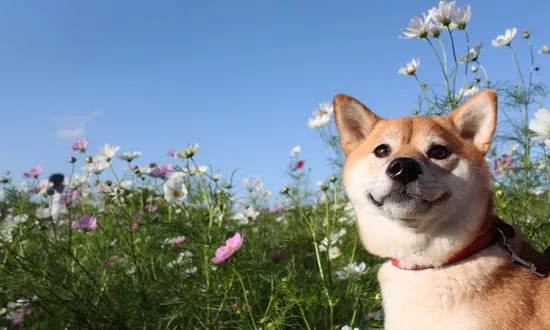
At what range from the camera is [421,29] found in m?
3.70

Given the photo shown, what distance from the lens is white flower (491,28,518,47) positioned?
15.2 feet

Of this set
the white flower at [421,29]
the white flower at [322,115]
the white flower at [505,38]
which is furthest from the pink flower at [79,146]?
the white flower at [505,38]

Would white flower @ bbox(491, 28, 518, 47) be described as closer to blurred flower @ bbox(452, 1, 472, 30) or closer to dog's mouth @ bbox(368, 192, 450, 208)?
blurred flower @ bbox(452, 1, 472, 30)

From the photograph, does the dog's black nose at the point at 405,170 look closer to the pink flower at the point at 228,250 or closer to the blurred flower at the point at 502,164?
the pink flower at the point at 228,250

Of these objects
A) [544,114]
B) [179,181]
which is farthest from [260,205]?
[544,114]

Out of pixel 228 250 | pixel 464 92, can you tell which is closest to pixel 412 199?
pixel 228 250

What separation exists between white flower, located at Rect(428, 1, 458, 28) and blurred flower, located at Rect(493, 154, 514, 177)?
212 centimetres

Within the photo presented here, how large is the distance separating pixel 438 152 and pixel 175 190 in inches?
89.6

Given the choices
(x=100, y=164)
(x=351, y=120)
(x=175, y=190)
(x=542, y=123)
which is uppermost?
(x=100, y=164)

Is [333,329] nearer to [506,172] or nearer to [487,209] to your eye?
[487,209]

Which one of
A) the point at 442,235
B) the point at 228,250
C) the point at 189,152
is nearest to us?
the point at 442,235

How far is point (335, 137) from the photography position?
4730mm

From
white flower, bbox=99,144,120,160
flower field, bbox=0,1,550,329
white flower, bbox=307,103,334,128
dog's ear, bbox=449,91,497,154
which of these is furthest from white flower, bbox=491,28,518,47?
white flower, bbox=99,144,120,160

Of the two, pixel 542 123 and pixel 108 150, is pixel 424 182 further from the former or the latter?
pixel 108 150
